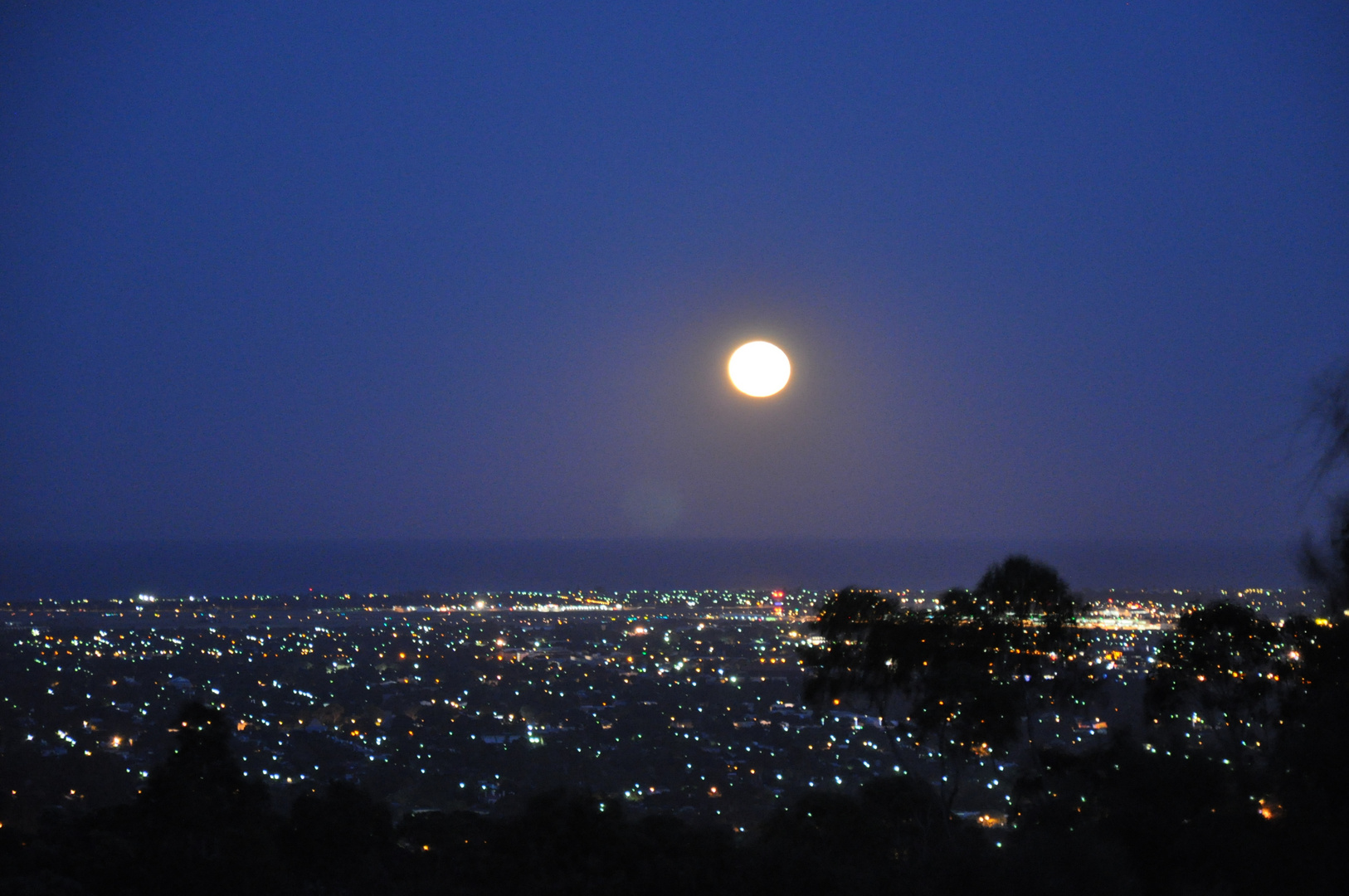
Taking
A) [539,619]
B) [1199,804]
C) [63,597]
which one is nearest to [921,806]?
[1199,804]

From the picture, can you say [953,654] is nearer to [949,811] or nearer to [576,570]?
[949,811]

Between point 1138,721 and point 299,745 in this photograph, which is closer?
point 1138,721

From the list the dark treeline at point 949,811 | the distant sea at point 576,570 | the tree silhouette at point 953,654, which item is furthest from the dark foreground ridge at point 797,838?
the distant sea at point 576,570

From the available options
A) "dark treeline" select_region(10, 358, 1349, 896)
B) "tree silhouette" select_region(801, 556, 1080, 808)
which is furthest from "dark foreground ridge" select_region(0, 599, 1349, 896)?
"tree silhouette" select_region(801, 556, 1080, 808)

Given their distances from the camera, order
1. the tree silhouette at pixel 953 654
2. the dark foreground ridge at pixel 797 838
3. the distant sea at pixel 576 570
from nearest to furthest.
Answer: the dark foreground ridge at pixel 797 838 → the tree silhouette at pixel 953 654 → the distant sea at pixel 576 570

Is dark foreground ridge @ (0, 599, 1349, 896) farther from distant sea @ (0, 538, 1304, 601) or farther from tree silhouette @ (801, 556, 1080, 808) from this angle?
distant sea @ (0, 538, 1304, 601)

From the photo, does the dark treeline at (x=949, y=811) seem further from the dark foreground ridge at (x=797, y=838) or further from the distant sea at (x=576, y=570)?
the distant sea at (x=576, y=570)

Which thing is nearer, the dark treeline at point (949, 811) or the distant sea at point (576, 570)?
the dark treeline at point (949, 811)

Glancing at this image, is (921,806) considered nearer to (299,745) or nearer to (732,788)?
(732,788)
